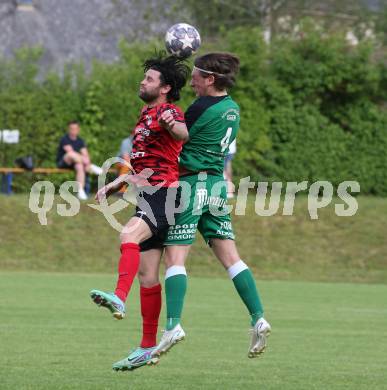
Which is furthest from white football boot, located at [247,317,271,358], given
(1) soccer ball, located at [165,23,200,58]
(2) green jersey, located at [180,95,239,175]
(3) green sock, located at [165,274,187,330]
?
(1) soccer ball, located at [165,23,200,58]

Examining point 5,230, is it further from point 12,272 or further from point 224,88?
point 224,88

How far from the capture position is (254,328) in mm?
8086

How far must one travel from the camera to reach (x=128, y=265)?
25.0ft

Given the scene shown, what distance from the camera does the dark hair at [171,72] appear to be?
8.03m

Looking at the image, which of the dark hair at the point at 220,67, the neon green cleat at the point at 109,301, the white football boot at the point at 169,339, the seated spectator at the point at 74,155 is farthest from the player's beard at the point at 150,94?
the seated spectator at the point at 74,155

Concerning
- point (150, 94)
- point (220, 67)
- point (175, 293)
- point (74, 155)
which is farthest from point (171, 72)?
point (74, 155)

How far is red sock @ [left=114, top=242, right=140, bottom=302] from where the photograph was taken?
24.8ft

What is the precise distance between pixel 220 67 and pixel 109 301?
2.02 m

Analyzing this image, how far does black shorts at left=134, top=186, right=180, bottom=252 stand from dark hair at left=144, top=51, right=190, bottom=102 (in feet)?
2.32

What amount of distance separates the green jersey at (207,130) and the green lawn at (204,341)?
1619 millimetres

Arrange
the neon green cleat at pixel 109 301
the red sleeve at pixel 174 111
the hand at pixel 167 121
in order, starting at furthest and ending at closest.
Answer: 1. the red sleeve at pixel 174 111
2. the hand at pixel 167 121
3. the neon green cleat at pixel 109 301

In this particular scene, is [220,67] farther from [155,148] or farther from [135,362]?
[135,362]

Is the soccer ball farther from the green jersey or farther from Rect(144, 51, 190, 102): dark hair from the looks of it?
the green jersey

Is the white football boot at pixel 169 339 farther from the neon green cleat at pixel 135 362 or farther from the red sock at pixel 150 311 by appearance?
the red sock at pixel 150 311
